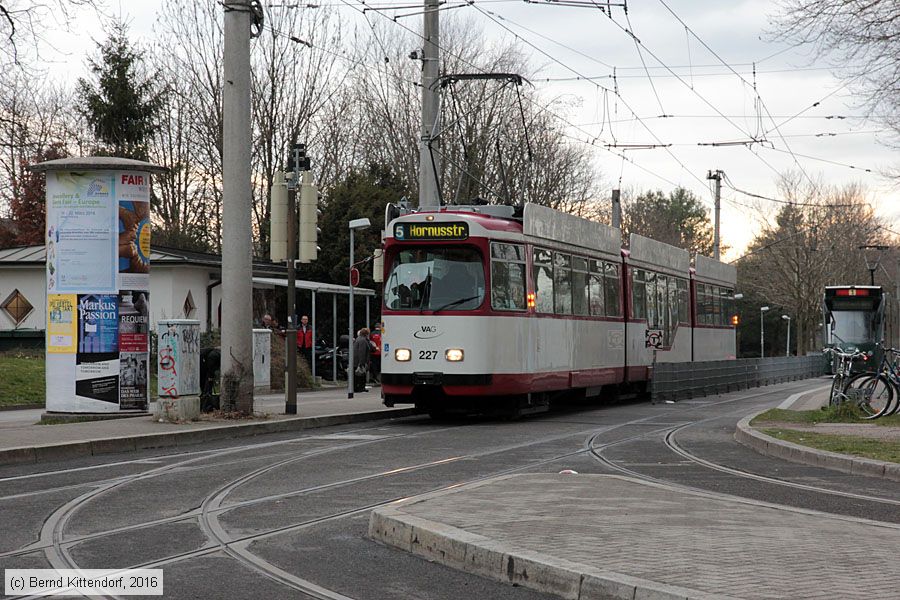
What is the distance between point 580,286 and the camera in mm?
23875

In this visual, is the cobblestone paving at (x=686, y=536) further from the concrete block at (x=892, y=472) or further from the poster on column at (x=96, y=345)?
the poster on column at (x=96, y=345)

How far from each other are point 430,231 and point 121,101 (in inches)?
1374

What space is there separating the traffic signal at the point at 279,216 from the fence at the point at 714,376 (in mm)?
10846

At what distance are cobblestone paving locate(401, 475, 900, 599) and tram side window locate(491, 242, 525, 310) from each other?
943 cm

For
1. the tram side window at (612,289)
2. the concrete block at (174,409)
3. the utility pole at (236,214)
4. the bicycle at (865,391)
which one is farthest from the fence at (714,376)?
the concrete block at (174,409)

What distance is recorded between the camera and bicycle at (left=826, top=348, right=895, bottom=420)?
760 inches

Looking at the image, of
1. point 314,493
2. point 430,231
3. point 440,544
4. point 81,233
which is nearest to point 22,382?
point 81,233

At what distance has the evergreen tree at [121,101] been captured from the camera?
50.8m

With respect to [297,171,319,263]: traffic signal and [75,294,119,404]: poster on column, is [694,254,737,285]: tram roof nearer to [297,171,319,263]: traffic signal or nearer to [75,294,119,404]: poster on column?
[297,171,319,263]: traffic signal

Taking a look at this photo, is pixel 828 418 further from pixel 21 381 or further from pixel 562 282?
pixel 21 381

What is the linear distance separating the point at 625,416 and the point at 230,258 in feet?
28.8

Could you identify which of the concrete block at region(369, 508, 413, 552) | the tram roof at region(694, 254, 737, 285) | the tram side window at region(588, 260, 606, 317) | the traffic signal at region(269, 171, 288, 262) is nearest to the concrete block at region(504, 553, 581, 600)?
the concrete block at region(369, 508, 413, 552)

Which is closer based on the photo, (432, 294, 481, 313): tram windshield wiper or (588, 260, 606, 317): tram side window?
(432, 294, 481, 313): tram windshield wiper

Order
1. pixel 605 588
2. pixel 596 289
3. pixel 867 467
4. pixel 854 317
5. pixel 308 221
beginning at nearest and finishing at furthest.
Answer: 1. pixel 605 588
2. pixel 867 467
3. pixel 308 221
4. pixel 596 289
5. pixel 854 317
